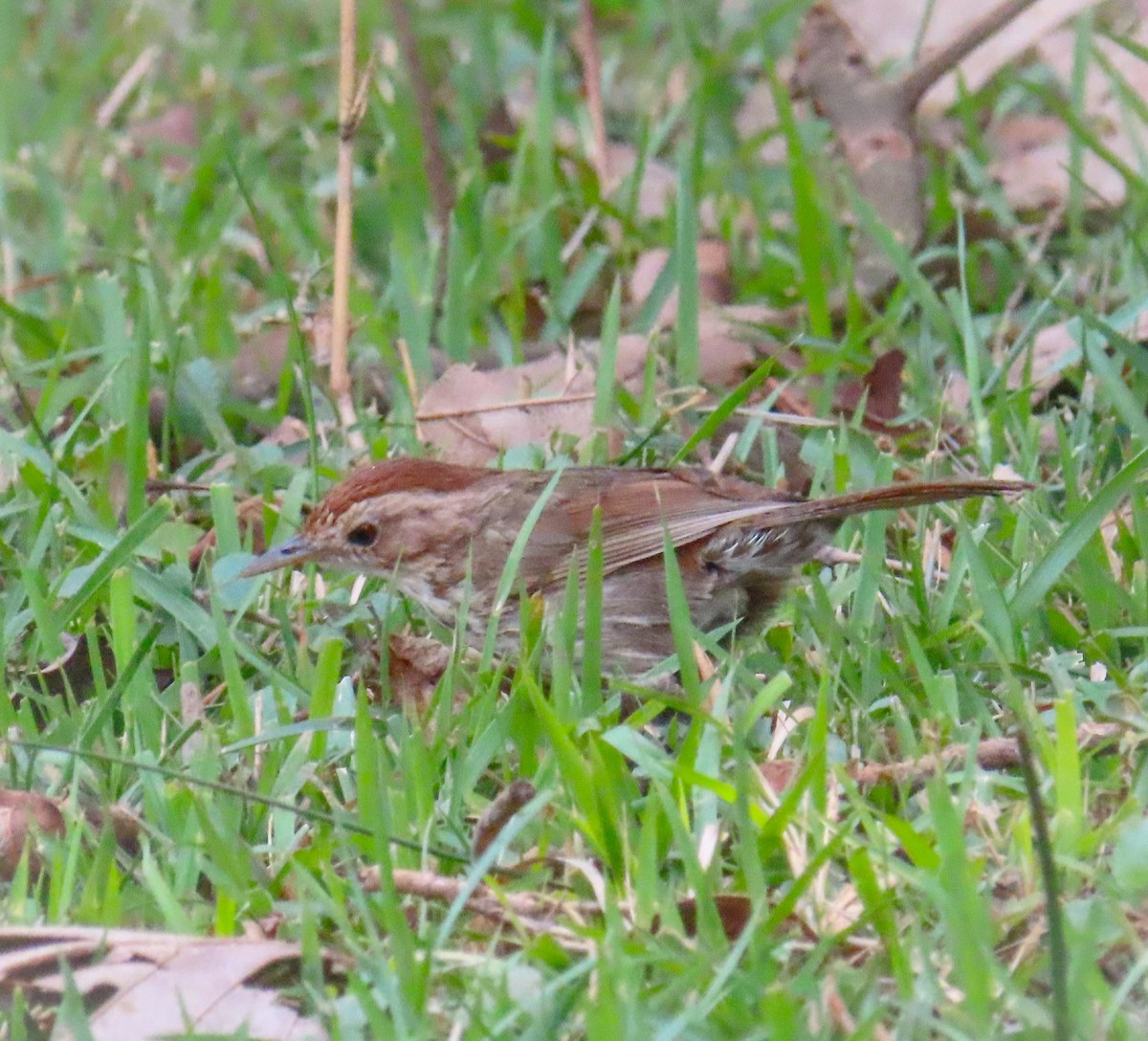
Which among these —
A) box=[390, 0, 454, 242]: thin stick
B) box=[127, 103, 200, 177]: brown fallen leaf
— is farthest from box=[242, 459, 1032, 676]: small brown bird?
box=[127, 103, 200, 177]: brown fallen leaf

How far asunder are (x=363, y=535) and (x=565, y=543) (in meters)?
0.50

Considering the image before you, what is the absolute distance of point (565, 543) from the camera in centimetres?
477

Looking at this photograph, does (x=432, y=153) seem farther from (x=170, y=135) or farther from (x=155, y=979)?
(x=155, y=979)

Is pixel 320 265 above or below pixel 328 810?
above

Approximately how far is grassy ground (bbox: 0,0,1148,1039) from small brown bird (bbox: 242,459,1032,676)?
0.42 ft

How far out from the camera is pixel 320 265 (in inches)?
240

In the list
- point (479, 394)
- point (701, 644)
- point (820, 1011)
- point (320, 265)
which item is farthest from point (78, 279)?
point (820, 1011)

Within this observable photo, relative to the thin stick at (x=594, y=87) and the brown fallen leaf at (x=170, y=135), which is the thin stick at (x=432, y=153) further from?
the brown fallen leaf at (x=170, y=135)

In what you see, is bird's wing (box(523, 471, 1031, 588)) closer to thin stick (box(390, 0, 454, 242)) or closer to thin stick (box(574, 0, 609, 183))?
thin stick (box(390, 0, 454, 242))

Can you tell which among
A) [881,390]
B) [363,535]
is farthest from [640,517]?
[881,390]

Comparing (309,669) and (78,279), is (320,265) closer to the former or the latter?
(78,279)

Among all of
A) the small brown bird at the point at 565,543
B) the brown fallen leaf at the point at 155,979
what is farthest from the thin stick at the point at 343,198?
the brown fallen leaf at the point at 155,979

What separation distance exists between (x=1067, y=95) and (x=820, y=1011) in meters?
5.71

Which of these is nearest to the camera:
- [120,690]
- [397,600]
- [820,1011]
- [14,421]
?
[820,1011]
